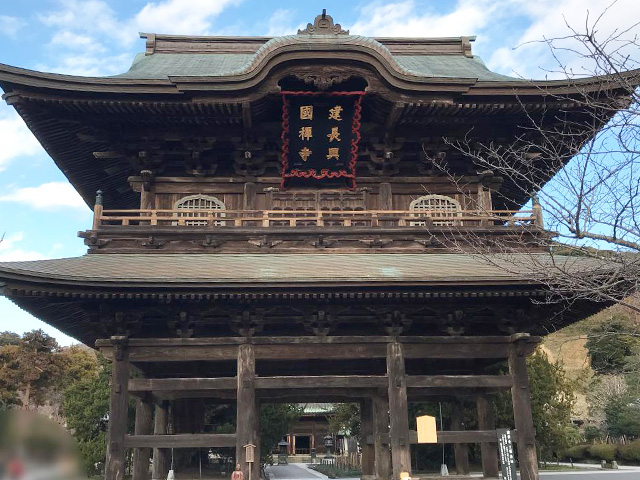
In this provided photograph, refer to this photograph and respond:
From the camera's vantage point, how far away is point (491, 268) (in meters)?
11.1

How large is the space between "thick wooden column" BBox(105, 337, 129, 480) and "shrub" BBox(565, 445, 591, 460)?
35006 mm

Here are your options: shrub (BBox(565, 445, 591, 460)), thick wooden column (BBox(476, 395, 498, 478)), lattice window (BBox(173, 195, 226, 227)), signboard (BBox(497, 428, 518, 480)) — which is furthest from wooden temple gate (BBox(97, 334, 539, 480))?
shrub (BBox(565, 445, 591, 460))

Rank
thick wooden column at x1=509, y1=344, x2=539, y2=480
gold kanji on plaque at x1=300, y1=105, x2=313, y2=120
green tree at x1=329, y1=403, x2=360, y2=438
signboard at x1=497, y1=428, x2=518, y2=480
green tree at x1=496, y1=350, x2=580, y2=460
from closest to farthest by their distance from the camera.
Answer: signboard at x1=497, y1=428, x2=518, y2=480
thick wooden column at x1=509, y1=344, x2=539, y2=480
gold kanji on plaque at x1=300, y1=105, x2=313, y2=120
green tree at x1=496, y1=350, x2=580, y2=460
green tree at x1=329, y1=403, x2=360, y2=438

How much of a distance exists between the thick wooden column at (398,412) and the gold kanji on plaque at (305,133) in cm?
506

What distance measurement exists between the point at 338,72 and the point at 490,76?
16.7 ft

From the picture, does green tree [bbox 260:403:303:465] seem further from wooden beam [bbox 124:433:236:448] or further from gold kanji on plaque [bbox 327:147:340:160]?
gold kanji on plaque [bbox 327:147:340:160]

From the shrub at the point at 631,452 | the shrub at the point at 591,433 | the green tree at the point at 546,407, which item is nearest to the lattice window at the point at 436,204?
the green tree at the point at 546,407

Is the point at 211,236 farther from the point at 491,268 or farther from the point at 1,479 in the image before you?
the point at 1,479

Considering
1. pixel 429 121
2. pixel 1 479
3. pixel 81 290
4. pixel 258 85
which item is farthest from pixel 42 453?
pixel 429 121

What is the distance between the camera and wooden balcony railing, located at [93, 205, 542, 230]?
1207 cm

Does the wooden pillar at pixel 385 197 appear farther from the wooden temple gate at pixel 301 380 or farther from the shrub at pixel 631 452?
the shrub at pixel 631 452

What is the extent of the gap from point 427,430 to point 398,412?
2.08 feet

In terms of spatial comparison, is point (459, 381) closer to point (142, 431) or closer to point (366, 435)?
point (366, 435)

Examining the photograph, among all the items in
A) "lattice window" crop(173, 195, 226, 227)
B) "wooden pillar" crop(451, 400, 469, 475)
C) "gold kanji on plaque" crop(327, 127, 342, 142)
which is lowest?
"wooden pillar" crop(451, 400, 469, 475)
